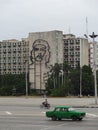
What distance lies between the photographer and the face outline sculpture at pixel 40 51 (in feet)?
535

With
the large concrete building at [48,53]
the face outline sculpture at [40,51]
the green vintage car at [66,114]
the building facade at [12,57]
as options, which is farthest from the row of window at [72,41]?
the green vintage car at [66,114]

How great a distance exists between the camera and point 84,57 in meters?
172

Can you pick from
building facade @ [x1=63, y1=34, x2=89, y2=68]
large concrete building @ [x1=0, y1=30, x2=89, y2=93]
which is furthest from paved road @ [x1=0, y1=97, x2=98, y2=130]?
building facade @ [x1=63, y1=34, x2=89, y2=68]

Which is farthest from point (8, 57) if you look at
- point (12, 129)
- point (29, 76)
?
point (12, 129)

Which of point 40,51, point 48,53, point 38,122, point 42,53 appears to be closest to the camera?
point 38,122

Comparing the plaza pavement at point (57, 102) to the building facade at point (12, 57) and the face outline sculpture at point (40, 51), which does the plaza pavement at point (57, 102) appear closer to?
the face outline sculpture at point (40, 51)

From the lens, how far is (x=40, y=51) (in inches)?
6467

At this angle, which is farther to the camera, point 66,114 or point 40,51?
point 40,51

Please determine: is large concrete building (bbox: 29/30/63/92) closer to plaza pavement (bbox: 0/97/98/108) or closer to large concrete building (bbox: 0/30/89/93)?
large concrete building (bbox: 0/30/89/93)

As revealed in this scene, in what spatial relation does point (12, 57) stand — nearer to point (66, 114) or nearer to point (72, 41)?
point (72, 41)

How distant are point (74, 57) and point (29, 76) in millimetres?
22046

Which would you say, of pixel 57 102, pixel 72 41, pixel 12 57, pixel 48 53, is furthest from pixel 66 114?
pixel 12 57

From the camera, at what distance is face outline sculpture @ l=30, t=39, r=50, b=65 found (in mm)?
163125

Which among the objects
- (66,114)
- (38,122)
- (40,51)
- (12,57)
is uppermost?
(12,57)
